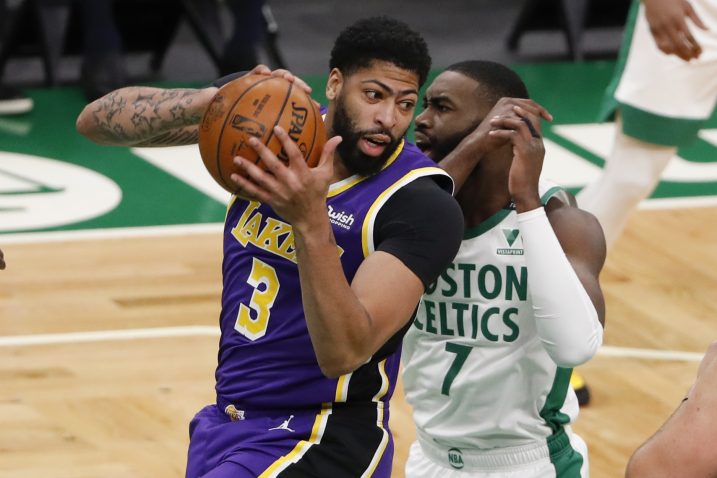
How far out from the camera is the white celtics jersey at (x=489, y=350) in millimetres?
3963

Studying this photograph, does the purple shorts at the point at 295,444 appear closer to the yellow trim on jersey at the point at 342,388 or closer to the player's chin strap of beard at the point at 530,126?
the yellow trim on jersey at the point at 342,388

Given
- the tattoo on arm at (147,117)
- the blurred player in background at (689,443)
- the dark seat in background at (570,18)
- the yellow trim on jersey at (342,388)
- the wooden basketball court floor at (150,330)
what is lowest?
the dark seat in background at (570,18)

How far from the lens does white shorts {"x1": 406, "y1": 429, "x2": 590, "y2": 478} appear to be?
13.2 feet

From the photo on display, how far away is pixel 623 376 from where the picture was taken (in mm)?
5961

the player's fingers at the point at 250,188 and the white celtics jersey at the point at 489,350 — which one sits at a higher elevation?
the player's fingers at the point at 250,188

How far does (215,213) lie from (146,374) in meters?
1.92

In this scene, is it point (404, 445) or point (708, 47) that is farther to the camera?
point (708, 47)

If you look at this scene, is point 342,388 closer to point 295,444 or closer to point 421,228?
point 295,444

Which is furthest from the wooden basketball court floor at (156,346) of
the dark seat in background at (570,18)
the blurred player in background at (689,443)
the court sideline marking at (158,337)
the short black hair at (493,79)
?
the dark seat in background at (570,18)

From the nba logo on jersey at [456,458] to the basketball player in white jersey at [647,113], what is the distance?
1.86m

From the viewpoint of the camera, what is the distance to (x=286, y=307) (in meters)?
3.74

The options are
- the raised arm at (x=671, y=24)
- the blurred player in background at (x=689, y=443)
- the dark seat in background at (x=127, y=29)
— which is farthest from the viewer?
the dark seat in background at (x=127, y=29)

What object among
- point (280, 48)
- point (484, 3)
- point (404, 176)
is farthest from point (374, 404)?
point (484, 3)

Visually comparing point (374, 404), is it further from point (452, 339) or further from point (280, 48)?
point (280, 48)
